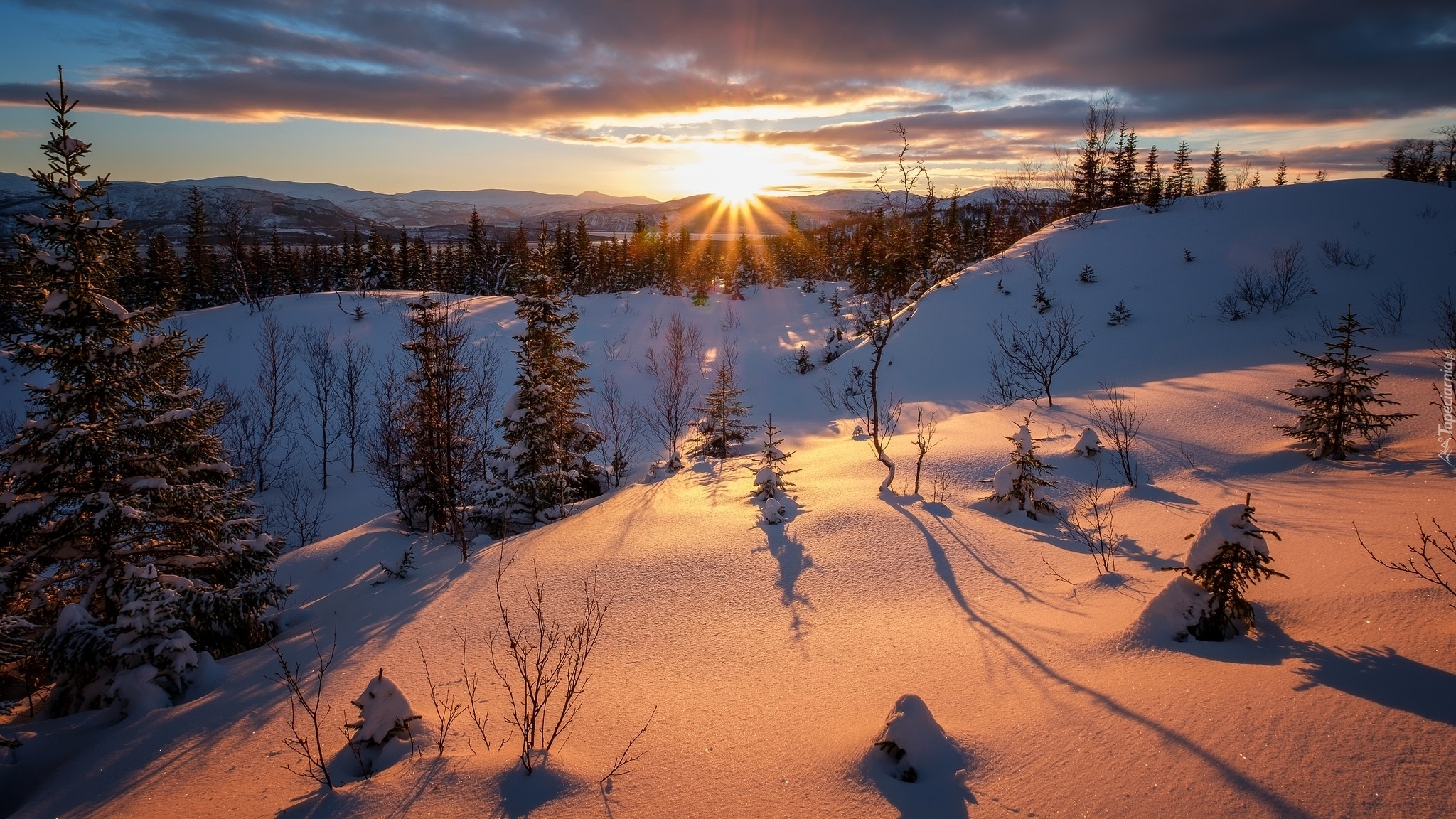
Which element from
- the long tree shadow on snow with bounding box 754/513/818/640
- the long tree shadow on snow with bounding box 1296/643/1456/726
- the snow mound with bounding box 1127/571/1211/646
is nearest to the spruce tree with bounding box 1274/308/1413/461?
the snow mound with bounding box 1127/571/1211/646

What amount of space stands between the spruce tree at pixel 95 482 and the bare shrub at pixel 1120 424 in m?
12.2

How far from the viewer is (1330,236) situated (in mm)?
18094

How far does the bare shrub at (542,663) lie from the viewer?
12.7 feet

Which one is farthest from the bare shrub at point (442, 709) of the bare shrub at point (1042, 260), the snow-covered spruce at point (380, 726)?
the bare shrub at point (1042, 260)

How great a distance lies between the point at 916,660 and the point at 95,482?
921 centimetres

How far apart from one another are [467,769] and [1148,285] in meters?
22.8

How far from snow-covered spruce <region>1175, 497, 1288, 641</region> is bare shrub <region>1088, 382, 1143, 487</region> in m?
4.52

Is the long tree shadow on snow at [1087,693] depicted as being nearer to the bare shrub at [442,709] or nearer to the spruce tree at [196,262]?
the bare shrub at [442,709]

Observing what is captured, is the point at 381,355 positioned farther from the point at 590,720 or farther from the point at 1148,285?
the point at 1148,285

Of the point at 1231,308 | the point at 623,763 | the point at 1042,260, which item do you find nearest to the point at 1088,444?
the point at 623,763

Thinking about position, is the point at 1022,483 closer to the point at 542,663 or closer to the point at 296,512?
the point at 542,663

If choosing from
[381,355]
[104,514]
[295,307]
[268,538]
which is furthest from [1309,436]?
[295,307]

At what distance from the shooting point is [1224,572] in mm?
4133

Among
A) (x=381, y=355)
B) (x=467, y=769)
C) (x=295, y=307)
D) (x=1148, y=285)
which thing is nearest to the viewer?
(x=467, y=769)
